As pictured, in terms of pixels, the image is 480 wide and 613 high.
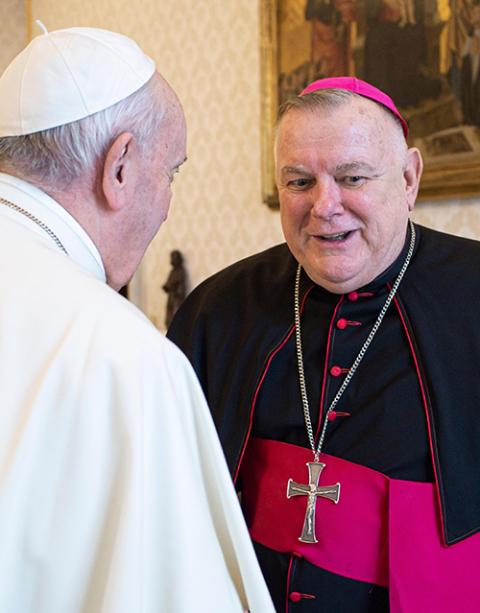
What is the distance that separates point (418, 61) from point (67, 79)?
2150 mm

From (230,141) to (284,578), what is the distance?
298cm

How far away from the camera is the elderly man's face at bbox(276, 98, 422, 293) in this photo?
2.15 m

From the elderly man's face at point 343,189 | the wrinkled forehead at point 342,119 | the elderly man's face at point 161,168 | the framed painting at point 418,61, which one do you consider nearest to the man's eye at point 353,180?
the elderly man's face at point 343,189

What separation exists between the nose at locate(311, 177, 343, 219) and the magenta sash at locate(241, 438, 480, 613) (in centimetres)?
60

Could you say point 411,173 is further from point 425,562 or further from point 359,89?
point 425,562

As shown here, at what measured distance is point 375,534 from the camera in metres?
1.99

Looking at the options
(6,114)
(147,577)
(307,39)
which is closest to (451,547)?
(147,577)

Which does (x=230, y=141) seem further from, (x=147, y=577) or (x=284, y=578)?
(x=147, y=577)

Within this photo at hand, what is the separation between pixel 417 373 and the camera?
6.84ft

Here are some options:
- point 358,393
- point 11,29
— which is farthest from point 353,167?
point 11,29

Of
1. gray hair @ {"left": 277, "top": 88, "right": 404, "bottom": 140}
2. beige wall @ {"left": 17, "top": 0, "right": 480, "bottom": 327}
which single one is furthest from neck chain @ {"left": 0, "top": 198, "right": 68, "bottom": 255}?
beige wall @ {"left": 17, "top": 0, "right": 480, "bottom": 327}

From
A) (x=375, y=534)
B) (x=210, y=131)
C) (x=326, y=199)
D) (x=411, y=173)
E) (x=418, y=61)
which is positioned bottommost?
(x=375, y=534)

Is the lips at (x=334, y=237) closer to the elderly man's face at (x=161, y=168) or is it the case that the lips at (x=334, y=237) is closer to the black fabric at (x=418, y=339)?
the black fabric at (x=418, y=339)

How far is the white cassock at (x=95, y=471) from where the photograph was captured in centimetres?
122
